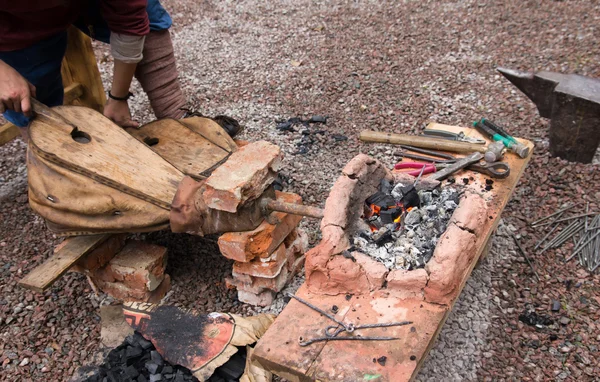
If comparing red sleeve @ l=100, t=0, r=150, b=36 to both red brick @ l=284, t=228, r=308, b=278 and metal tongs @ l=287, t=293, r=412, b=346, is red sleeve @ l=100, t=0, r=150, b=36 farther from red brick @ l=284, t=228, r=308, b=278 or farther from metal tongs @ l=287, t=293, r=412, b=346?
metal tongs @ l=287, t=293, r=412, b=346

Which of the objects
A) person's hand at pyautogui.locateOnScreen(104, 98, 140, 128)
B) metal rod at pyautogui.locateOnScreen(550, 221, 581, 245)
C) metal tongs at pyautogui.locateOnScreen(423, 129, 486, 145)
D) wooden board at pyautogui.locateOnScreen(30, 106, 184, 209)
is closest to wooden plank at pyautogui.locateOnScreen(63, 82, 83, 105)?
person's hand at pyautogui.locateOnScreen(104, 98, 140, 128)

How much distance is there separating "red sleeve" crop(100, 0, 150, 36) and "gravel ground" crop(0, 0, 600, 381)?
63.2 inches

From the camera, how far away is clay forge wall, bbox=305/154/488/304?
2.36 m

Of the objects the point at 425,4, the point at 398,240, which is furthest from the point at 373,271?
the point at 425,4

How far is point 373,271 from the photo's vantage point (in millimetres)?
2455

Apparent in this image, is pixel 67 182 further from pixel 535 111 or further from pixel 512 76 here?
pixel 535 111

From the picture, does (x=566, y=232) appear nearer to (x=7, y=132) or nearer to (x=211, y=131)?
(x=211, y=131)

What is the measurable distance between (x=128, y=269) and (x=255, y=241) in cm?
94

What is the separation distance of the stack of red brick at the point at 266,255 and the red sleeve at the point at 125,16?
142 cm

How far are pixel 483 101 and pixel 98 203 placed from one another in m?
3.99

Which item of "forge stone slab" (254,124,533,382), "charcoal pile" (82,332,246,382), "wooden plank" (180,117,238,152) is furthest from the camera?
"wooden plank" (180,117,238,152)

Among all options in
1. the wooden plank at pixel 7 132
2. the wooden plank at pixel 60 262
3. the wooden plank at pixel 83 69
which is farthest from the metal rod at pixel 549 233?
the wooden plank at pixel 7 132

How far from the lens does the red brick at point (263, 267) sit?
3.16 m

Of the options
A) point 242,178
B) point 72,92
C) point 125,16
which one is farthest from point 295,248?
point 72,92
